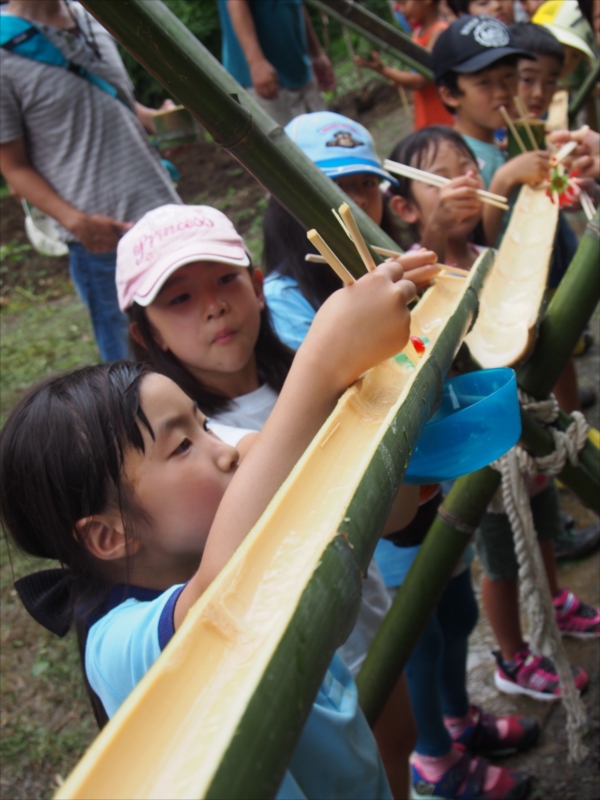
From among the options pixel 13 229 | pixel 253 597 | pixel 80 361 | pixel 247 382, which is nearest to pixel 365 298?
pixel 253 597

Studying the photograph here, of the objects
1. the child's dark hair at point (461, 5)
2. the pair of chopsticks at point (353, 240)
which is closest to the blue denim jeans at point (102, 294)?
the pair of chopsticks at point (353, 240)

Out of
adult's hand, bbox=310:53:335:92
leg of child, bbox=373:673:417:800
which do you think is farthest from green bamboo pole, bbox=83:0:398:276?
adult's hand, bbox=310:53:335:92

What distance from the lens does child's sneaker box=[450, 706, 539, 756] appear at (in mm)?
2080

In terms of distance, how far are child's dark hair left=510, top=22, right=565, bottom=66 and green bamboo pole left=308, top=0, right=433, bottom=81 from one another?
1.26ft

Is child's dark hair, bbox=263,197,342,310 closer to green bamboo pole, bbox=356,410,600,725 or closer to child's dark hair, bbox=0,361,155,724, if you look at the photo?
green bamboo pole, bbox=356,410,600,725

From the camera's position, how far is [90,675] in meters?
1.08

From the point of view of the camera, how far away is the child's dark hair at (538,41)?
3195 mm

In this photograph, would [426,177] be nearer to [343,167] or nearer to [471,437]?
[343,167]

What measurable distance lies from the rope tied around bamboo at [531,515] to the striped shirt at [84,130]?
6.40ft

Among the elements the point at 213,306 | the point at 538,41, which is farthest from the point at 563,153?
the point at 213,306

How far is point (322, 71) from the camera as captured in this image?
15.5ft

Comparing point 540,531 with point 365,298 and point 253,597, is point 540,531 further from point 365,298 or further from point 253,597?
point 253,597

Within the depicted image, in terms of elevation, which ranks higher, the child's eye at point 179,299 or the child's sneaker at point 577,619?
the child's eye at point 179,299

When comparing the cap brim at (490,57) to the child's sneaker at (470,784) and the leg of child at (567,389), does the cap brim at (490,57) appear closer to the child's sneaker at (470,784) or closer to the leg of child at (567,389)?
the leg of child at (567,389)
